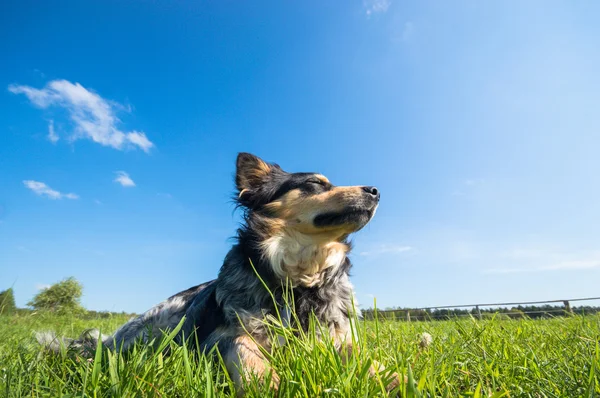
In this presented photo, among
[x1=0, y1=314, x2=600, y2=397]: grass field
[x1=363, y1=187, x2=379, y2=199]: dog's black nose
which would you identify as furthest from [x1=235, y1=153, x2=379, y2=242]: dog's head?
[x1=0, y1=314, x2=600, y2=397]: grass field

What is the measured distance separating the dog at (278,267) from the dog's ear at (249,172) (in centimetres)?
1

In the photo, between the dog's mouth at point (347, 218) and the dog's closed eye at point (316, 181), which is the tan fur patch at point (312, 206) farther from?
the dog's closed eye at point (316, 181)

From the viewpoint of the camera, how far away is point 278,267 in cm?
367

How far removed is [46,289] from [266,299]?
38.0 m

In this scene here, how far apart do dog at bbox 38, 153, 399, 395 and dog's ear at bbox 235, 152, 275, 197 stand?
0.01 meters

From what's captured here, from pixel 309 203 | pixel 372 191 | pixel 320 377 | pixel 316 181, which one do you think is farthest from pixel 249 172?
pixel 320 377

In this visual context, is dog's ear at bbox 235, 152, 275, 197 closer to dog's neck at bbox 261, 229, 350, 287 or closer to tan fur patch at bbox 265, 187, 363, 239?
tan fur patch at bbox 265, 187, 363, 239

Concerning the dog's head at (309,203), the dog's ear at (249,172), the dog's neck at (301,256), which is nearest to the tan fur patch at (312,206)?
the dog's head at (309,203)

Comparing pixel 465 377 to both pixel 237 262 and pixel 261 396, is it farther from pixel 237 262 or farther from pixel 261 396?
pixel 237 262

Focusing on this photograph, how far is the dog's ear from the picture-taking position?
4770 mm

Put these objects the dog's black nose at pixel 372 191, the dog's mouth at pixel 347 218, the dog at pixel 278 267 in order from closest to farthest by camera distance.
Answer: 1. the dog at pixel 278 267
2. the dog's mouth at pixel 347 218
3. the dog's black nose at pixel 372 191

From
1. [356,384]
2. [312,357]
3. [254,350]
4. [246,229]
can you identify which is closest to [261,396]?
[312,357]

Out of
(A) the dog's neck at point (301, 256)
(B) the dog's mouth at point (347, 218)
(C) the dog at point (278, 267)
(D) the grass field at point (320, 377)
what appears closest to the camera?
(D) the grass field at point (320, 377)

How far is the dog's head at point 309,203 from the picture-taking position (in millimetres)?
3923
